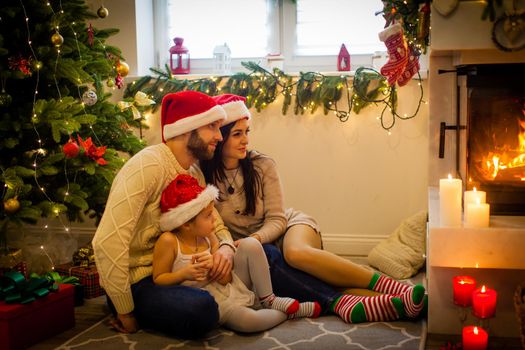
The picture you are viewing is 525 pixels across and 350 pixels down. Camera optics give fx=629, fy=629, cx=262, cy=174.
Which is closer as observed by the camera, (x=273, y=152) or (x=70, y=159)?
(x=70, y=159)

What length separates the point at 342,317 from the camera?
2.51 m

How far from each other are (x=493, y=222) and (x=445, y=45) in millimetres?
658

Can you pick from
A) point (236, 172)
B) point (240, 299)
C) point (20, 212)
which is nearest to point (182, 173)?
point (236, 172)

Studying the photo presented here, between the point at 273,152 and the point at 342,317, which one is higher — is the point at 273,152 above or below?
above

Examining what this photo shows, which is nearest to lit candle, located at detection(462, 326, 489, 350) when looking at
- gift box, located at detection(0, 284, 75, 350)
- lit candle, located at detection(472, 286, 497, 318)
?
lit candle, located at detection(472, 286, 497, 318)

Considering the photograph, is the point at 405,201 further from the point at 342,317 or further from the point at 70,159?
the point at 70,159

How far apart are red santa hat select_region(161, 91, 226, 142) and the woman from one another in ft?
0.61

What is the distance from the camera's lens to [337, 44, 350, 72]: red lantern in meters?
3.78

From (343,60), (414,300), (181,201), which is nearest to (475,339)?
(414,300)

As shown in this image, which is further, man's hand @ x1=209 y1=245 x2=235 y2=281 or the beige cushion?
the beige cushion

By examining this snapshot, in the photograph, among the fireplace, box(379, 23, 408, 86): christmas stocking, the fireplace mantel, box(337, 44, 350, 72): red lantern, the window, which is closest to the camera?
the fireplace mantel

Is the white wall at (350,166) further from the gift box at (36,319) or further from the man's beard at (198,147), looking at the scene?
the gift box at (36,319)

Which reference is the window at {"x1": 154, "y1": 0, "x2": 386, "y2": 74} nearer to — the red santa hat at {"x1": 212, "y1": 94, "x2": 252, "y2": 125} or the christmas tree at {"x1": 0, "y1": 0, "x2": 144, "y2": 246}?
the christmas tree at {"x1": 0, "y1": 0, "x2": 144, "y2": 246}

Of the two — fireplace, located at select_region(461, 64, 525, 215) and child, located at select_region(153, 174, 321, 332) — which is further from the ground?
fireplace, located at select_region(461, 64, 525, 215)
